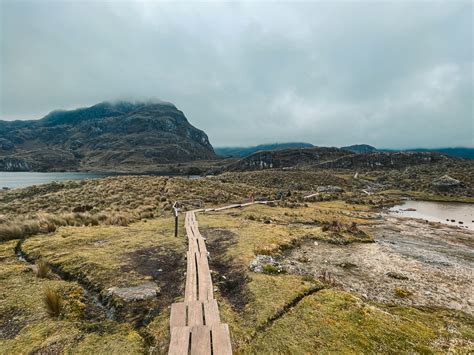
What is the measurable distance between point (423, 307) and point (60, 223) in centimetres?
2410

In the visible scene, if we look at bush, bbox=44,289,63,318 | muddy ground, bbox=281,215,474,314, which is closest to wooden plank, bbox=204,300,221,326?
bush, bbox=44,289,63,318

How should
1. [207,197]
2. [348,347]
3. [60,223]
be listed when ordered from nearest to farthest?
[348,347], [60,223], [207,197]

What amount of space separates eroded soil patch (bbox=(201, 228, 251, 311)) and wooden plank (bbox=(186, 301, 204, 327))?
1392 millimetres

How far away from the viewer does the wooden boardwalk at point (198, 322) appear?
6.68 metres

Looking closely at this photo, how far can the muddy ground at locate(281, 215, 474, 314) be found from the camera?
11318 millimetres

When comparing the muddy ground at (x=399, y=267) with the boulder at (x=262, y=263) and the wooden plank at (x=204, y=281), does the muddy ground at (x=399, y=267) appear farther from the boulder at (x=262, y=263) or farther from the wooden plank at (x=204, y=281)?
the wooden plank at (x=204, y=281)

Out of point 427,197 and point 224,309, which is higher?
point 224,309

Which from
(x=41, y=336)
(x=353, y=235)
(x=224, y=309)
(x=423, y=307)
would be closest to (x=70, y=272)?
(x=41, y=336)

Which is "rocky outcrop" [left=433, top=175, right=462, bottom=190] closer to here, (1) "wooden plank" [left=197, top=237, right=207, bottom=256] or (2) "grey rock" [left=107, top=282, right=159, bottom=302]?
(1) "wooden plank" [left=197, top=237, right=207, bottom=256]

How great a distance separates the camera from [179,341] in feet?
22.5

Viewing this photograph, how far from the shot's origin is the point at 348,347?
7.12 m

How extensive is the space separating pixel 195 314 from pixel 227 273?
13.6 ft

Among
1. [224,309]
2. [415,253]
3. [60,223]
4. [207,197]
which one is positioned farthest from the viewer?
[207,197]

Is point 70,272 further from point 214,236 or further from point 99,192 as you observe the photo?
point 99,192
